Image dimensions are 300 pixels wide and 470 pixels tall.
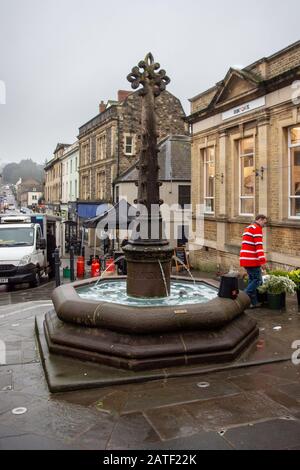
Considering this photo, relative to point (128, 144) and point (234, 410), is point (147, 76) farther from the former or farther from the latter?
point (128, 144)

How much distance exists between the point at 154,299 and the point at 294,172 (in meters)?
8.60

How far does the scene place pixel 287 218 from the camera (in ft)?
44.9

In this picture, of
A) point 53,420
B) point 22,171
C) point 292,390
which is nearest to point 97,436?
point 53,420

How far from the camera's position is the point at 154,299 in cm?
728

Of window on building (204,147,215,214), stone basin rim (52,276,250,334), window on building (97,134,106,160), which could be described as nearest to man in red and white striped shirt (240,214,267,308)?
stone basin rim (52,276,250,334)

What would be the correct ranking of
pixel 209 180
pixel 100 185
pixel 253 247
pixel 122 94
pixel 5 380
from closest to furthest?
1. pixel 5 380
2. pixel 253 247
3. pixel 209 180
4. pixel 122 94
5. pixel 100 185

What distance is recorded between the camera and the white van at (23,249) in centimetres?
1541

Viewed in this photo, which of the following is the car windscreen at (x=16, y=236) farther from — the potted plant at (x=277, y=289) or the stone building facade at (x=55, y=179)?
the stone building facade at (x=55, y=179)

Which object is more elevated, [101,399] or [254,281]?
[254,281]

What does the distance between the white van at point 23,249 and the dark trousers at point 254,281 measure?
951 cm

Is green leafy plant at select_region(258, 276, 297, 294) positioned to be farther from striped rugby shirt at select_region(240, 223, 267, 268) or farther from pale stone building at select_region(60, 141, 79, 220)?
pale stone building at select_region(60, 141, 79, 220)

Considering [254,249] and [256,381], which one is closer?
[256,381]

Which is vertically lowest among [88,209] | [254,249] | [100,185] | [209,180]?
[254,249]
